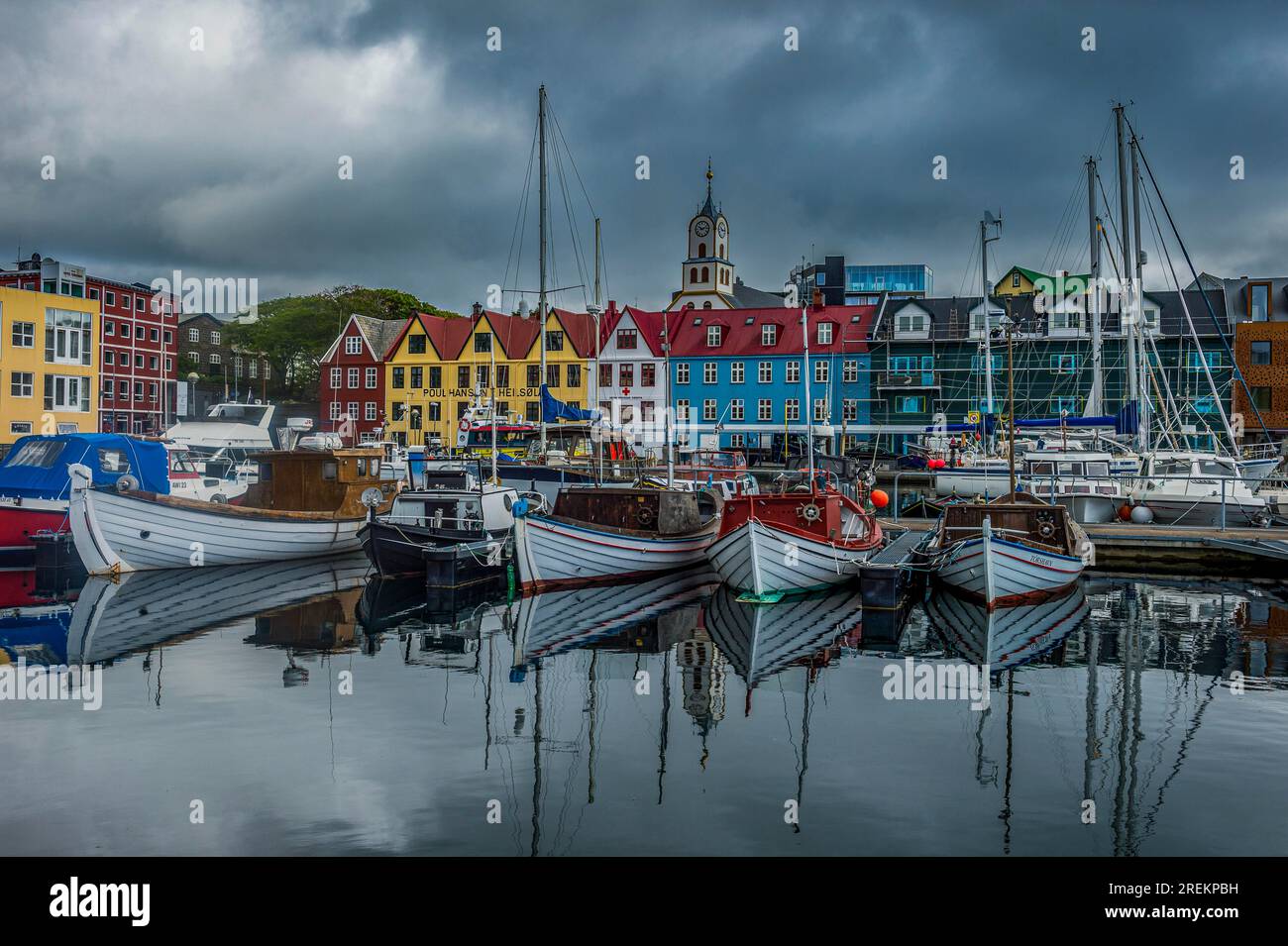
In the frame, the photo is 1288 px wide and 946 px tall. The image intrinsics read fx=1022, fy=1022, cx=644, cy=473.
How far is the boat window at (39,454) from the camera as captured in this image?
91.0ft

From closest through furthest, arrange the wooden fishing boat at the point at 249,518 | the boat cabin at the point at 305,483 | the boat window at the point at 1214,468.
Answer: the wooden fishing boat at the point at 249,518, the boat cabin at the point at 305,483, the boat window at the point at 1214,468

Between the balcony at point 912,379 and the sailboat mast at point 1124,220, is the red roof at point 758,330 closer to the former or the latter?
the balcony at point 912,379

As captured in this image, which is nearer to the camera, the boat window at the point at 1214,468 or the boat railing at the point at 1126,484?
the boat railing at the point at 1126,484

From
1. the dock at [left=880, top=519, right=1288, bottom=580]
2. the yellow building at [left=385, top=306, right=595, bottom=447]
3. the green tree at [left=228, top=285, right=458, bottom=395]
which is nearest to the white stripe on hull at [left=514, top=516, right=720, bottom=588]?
the dock at [left=880, top=519, right=1288, bottom=580]

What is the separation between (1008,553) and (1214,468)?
2329 cm

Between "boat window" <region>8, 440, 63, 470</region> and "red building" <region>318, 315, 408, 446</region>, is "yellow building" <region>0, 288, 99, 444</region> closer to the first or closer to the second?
"red building" <region>318, 315, 408, 446</region>

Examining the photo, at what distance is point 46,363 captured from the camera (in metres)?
55.3

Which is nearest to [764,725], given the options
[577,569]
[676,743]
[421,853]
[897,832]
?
[676,743]

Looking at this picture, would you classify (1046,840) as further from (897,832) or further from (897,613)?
(897,613)

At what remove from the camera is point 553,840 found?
9.13 metres

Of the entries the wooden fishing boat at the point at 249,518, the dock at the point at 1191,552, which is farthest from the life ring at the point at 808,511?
the wooden fishing boat at the point at 249,518

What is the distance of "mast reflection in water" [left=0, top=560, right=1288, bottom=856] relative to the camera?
30.8 ft

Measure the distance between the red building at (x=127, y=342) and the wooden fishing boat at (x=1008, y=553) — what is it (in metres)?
55.9

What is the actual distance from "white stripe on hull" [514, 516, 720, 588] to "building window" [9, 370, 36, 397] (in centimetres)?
4309
